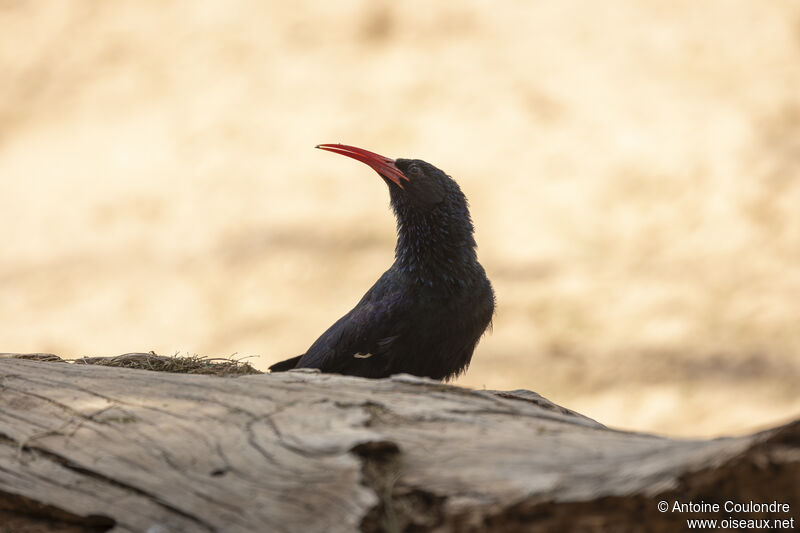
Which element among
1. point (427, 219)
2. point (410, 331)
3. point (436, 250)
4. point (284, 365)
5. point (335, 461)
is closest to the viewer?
point (335, 461)

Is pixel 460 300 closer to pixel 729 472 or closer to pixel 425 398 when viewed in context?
pixel 425 398

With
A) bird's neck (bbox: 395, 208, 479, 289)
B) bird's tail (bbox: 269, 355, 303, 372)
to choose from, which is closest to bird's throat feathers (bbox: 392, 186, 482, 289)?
bird's neck (bbox: 395, 208, 479, 289)

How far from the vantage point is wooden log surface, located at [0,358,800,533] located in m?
2.06

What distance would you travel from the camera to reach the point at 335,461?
2365 mm

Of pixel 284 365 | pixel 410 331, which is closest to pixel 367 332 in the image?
pixel 410 331

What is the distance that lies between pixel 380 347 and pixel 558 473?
77.4 inches

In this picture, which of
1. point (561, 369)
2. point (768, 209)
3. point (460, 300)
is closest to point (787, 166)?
point (768, 209)

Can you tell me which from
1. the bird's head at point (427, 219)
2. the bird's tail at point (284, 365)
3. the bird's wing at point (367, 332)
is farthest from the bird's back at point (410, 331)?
the bird's tail at point (284, 365)

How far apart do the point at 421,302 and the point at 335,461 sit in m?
1.77

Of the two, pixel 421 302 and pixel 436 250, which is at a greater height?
pixel 436 250

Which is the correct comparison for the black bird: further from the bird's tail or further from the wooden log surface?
the wooden log surface

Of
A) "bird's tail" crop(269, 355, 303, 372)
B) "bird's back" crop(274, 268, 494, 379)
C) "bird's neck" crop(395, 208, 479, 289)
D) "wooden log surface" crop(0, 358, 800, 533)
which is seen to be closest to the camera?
"wooden log surface" crop(0, 358, 800, 533)

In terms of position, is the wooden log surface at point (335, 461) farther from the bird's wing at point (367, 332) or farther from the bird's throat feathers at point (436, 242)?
the bird's throat feathers at point (436, 242)

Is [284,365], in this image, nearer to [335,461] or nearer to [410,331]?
[410,331]
